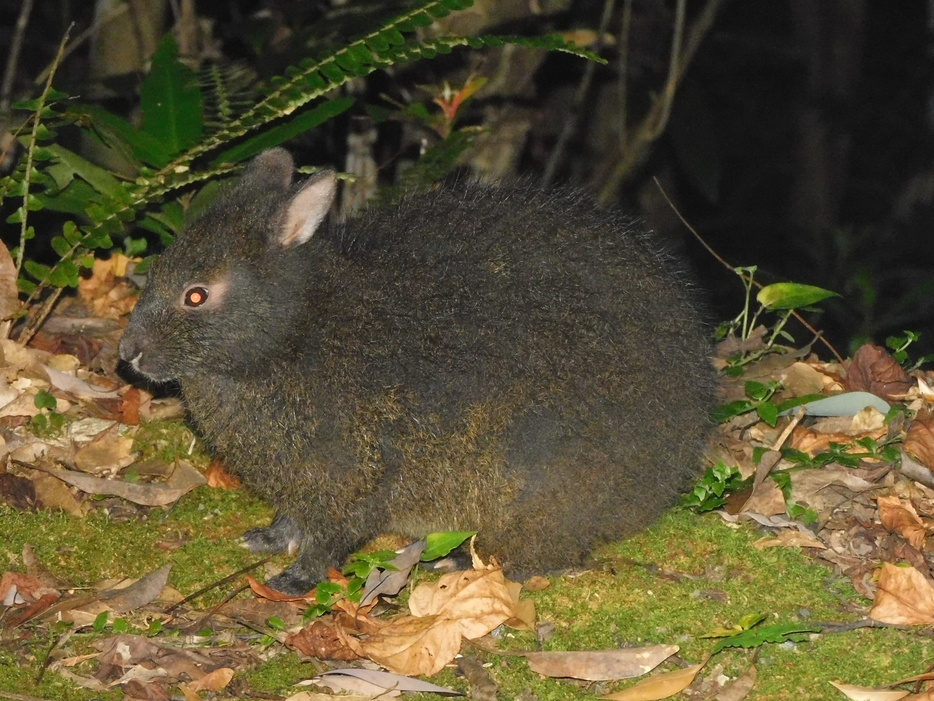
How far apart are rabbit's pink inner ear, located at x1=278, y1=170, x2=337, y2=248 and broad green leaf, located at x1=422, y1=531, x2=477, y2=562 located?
145cm

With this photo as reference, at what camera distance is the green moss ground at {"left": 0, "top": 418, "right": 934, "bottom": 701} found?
176 inches

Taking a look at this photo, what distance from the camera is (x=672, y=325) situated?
5.36 m

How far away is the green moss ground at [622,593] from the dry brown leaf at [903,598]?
79 mm

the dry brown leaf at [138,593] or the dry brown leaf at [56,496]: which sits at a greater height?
the dry brown leaf at [56,496]

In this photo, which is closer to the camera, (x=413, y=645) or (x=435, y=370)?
(x=413, y=645)

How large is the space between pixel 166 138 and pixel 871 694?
4506 millimetres

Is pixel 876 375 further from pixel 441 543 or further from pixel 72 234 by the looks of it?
pixel 72 234

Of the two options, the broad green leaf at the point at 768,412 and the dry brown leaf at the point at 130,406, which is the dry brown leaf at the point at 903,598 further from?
the dry brown leaf at the point at 130,406

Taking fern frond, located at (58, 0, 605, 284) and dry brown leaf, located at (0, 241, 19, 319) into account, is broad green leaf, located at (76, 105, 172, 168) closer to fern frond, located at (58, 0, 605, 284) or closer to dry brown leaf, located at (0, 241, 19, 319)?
fern frond, located at (58, 0, 605, 284)

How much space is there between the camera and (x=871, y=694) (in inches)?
172

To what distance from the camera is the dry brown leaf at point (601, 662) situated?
4496 millimetres

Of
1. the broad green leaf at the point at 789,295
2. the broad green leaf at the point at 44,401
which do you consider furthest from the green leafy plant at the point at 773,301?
the broad green leaf at the point at 44,401

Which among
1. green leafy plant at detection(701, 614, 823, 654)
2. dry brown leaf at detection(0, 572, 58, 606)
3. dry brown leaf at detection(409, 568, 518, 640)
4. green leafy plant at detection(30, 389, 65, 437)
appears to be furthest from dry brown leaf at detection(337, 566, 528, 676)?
green leafy plant at detection(30, 389, 65, 437)

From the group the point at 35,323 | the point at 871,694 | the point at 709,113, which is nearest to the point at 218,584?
the point at 35,323
